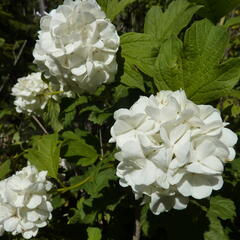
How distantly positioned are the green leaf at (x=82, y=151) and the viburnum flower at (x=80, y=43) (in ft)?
1.53

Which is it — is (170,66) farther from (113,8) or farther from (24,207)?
(24,207)

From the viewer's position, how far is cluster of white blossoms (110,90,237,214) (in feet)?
3.40

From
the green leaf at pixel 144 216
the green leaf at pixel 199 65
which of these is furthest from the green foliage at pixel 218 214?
the green leaf at pixel 199 65

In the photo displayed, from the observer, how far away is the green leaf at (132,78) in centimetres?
137

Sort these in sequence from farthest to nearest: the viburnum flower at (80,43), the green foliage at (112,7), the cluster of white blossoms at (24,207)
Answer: the cluster of white blossoms at (24,207), the green foliage at (112,7), the viburnum flower at (80,43)

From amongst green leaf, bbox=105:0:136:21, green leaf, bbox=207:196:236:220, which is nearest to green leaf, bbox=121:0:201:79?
green leaf, bbox=105:0:136:21

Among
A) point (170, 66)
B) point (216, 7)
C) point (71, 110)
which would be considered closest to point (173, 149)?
A: point (170, 66)

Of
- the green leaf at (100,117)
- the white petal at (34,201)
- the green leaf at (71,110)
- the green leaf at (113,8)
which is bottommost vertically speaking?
the white petal at (34,201)

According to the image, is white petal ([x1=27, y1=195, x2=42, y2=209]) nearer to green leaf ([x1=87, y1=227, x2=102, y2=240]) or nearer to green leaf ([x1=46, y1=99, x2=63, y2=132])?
green leaf ([x1=87, y1=227, x2=102, y2=240])

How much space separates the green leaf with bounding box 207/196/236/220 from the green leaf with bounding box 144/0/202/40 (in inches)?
29.6

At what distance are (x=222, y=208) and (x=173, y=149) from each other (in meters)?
0.62

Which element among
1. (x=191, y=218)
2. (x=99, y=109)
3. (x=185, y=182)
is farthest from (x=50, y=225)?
(x=185, y=182)

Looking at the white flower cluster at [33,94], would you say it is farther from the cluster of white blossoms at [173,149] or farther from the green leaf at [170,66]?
the cluster of white blossoms at [173,149]

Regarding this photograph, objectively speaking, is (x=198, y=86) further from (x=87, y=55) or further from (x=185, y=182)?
(x=87, y=55)
